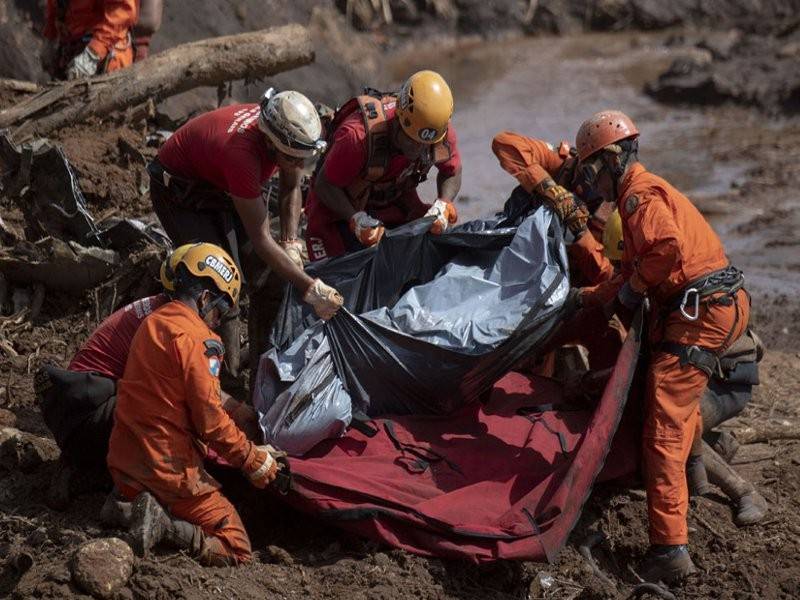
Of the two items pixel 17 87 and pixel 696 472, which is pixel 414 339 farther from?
pixel 17 87

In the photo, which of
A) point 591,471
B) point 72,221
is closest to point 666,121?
point 72,221

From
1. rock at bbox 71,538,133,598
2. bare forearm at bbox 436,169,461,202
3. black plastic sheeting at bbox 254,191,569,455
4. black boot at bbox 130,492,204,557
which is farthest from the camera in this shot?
bare forearm at bbox 436,169,461,202

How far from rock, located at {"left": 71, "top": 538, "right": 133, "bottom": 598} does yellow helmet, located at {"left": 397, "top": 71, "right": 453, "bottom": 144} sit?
8.86 ft

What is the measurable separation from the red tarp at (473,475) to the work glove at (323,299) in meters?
0.59

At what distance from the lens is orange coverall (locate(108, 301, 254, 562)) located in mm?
5125

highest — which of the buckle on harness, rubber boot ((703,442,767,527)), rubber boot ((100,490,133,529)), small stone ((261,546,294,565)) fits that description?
the buckle on harness

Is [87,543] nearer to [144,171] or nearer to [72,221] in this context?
[72,221]

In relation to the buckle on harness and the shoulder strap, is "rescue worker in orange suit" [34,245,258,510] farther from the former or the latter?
the buckle on harness

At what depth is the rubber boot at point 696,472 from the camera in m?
6.23

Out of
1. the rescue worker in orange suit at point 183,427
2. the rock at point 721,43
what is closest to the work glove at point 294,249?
the rescue worker in orange suit at point 183,427

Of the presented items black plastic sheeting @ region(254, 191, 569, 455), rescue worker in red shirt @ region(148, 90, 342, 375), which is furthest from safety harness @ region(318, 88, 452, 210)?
black plastic sheeting @ region(254, 191, 569, 455)

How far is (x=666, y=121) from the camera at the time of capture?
1454 cm

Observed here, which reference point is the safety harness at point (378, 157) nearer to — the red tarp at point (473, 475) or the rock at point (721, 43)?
the red tarp at point (473, 475)

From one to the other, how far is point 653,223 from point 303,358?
1.79 meters
